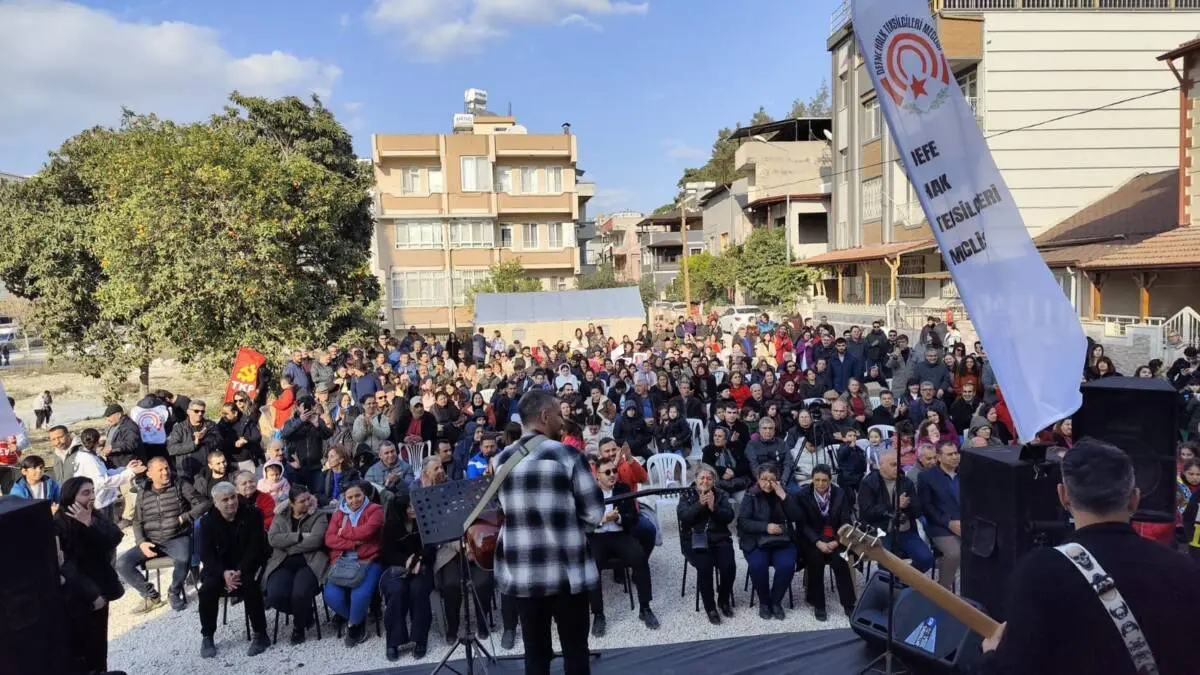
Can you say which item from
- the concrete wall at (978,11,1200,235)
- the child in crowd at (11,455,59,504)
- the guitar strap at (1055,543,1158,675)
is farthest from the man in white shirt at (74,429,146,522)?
the concrete wall at (978,11,1200,235)

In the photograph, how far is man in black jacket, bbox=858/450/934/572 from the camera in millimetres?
5852

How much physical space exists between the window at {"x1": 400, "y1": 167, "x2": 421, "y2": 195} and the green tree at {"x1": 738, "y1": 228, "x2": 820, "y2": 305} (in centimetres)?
1563

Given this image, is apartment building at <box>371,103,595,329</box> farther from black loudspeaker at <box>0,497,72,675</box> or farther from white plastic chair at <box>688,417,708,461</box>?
black loudspeaker at <box>0,497,72,675</box>

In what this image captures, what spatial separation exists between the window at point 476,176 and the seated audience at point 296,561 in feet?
92.9

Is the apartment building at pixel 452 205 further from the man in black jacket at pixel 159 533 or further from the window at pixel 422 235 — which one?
the man in black jacket at pixel 159 533

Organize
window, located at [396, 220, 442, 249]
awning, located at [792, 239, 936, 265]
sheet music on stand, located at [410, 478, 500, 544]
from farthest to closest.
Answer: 1. window, located at [396, 220, 442, 249]
2. awning, located at [792, 239, 936, 265]
3. sheet music on stand, located at [410, 478, 500, 544]

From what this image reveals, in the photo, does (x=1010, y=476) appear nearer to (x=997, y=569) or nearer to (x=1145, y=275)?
(x=997, y=569)

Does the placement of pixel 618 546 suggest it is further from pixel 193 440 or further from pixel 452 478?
pixel 193 440

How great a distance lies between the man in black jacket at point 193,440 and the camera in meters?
7.93

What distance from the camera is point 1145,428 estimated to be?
412cm

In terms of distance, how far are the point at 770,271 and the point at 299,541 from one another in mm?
30121

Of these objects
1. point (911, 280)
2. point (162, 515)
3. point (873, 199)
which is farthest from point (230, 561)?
point (873, 199)

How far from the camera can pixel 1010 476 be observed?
146 inches

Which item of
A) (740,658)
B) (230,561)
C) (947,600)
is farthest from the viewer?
(230,561)
